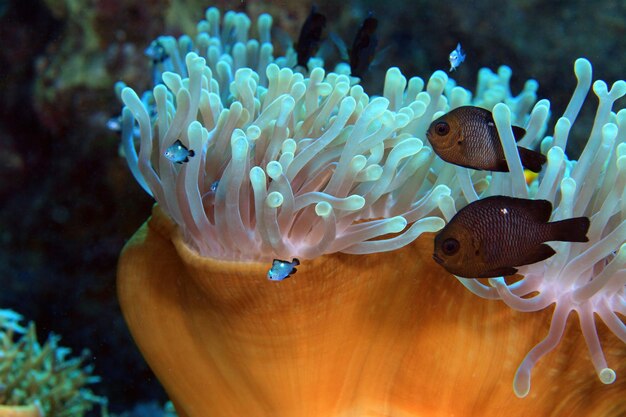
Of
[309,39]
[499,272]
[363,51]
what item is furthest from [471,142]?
[309,39]

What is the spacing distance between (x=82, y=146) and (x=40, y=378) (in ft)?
4.03

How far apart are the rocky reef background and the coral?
586 millimetres

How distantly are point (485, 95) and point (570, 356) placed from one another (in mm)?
930

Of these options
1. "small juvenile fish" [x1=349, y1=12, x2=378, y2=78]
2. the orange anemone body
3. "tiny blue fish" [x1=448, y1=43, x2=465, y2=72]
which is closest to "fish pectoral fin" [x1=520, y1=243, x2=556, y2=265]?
the orange anemone body

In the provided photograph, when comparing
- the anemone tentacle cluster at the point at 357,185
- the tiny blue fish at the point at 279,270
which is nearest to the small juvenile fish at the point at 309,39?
the anemone tentacle cluster at the point at 357,185

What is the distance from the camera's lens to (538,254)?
1.24m

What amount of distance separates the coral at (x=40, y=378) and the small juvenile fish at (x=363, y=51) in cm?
174

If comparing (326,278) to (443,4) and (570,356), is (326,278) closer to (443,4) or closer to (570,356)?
(570,356)

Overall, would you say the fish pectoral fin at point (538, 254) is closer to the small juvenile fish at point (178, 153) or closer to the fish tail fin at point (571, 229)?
the fish tail fin at point (571, 229)

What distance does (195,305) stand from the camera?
Result: 1626 mm

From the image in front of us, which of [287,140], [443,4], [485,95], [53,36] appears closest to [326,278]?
[287,140]

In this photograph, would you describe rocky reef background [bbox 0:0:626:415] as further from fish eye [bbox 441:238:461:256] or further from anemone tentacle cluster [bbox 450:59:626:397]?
fish eye [bbox 441:238:461:256]

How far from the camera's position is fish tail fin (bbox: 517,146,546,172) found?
1.41 metres

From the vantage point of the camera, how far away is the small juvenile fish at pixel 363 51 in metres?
2.27
